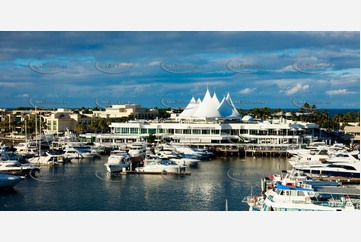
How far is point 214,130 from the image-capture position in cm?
1917

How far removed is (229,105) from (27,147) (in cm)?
868

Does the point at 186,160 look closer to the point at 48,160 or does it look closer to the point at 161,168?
the point at 161,168

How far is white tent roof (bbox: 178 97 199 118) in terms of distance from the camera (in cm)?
2150

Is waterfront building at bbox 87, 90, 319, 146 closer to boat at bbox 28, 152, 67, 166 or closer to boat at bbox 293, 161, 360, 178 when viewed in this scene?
boat at bbox 28, 152, 67, 166

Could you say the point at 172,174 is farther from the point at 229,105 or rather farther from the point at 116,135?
the point at 229,105

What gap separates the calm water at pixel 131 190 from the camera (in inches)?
338

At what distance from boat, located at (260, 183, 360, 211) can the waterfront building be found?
9.85 m

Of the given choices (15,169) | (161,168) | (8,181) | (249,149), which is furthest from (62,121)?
(8,181)

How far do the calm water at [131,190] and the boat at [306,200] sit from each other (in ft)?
2.83

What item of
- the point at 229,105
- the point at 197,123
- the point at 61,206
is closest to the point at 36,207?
the point at 61,206

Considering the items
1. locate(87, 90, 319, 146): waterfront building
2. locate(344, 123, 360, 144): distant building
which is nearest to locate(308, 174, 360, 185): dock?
locate(87, 90, 319, 146): waterfront building

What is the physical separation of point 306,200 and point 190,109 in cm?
1468

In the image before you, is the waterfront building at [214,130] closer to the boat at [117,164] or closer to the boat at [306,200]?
the boat at [117,164]

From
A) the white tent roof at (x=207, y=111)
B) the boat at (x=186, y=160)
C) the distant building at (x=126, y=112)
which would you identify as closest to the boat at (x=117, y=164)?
the boat at (x=186, y=160)
